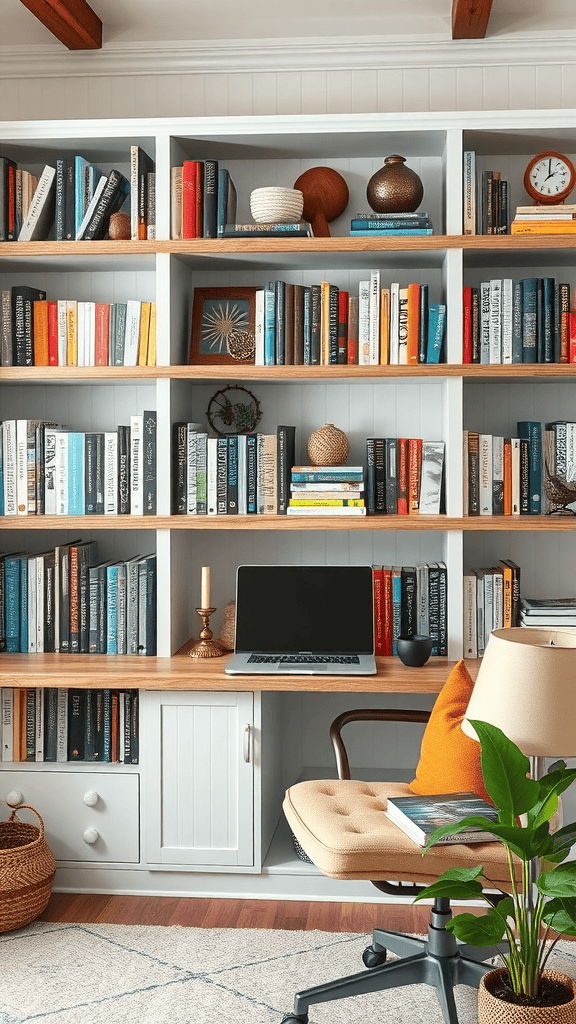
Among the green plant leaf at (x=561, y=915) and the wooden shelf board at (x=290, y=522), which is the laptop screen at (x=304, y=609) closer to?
the wooden shelf board at (x=290, y=522)

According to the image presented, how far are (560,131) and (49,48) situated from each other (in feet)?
5.80

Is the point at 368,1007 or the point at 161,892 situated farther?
the point at 161,892

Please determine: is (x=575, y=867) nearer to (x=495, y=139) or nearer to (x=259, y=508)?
(x=259, y=508)

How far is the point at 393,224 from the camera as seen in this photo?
2.97 m

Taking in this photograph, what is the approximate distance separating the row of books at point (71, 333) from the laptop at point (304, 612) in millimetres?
837

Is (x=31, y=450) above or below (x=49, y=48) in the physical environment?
below

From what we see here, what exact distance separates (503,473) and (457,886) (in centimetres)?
159

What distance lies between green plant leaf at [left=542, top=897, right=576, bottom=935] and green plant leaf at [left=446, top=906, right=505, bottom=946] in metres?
0.08

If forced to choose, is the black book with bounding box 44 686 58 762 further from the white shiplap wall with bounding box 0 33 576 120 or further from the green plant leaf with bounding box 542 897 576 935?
the white shiplap wall with bounding box 0 33 576 120

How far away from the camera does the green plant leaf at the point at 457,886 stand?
173 cm

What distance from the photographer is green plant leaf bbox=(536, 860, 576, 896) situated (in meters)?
1.62

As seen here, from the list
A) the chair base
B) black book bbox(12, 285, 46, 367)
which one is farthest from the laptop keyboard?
black book bbox(12, 285, 46, 367)

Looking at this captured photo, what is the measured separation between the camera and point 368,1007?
2311mm

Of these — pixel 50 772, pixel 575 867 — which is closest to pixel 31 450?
pixel 50 772
